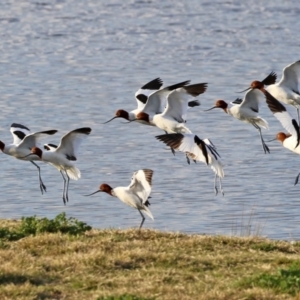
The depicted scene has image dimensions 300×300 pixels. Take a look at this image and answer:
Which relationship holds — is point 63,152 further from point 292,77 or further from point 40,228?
point 292,77

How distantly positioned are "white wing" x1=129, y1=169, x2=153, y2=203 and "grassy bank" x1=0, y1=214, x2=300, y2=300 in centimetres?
42

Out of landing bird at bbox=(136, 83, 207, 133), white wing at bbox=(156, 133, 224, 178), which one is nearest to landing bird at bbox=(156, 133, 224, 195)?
white wing at bbox=(156, 133, 224, 178)

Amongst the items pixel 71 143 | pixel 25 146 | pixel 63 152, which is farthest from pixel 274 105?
pixel 25 146

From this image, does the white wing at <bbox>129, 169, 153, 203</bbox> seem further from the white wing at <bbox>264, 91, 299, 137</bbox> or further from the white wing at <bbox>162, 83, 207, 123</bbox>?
the white wing at <bbox>162, 83, 207, 123</bbox>

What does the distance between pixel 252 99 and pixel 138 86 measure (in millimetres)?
10290

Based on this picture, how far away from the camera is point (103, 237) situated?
10.5m

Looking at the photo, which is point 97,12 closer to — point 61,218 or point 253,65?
point 253,65

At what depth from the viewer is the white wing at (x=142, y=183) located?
11016 mm

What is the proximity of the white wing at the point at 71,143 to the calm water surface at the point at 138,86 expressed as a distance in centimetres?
160

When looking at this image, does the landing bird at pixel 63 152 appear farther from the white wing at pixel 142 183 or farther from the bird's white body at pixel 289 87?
the bird's white body at pixel 289 87

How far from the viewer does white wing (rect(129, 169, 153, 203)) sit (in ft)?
36.1

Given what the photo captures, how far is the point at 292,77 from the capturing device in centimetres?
1377

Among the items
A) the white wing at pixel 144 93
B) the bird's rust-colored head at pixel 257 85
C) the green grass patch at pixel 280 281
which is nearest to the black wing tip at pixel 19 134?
the white wing at pixel 144 93

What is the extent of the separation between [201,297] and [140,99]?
6.50 meters
